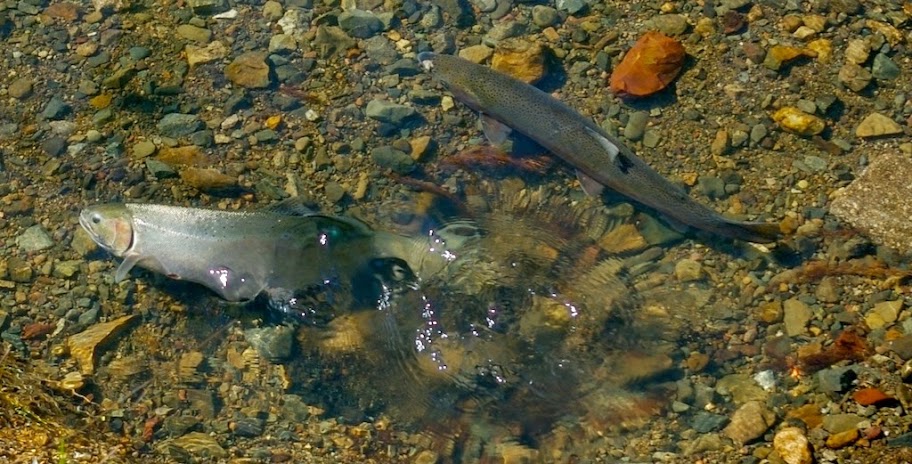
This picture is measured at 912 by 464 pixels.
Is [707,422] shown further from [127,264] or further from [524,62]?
[127,264]

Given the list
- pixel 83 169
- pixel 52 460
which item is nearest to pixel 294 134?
pixel 83 169

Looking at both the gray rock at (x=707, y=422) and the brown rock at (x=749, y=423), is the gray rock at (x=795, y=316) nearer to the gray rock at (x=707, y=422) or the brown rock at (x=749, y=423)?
the brown rock at (x=749, y=423)

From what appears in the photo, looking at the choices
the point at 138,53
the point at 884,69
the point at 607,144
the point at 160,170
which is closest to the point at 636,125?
the point at 607,144

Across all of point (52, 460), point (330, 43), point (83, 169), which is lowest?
point (52, 460)

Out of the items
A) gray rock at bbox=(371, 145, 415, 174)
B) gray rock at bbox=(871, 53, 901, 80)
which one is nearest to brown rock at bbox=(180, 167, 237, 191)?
gray rock at bbox=(371, 145, 415, 174)

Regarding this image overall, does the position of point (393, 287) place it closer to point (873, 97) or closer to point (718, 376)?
point (718, 376)

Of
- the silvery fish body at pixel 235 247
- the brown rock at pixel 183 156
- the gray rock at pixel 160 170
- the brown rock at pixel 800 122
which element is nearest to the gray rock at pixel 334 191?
the silvery fish body at pixel 235 247
